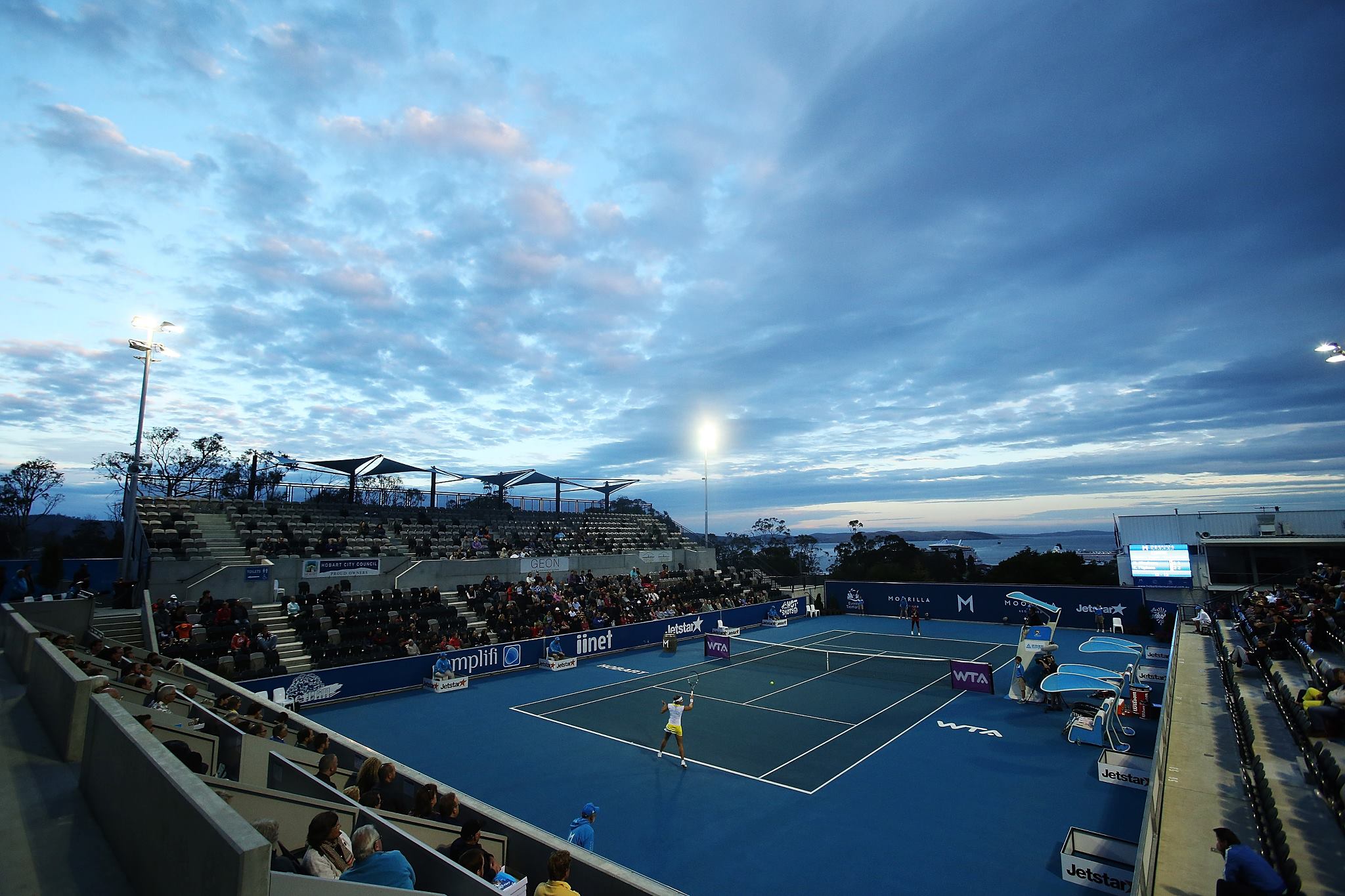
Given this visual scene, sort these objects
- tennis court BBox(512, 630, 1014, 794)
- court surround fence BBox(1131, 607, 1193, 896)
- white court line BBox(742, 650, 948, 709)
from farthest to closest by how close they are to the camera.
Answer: white court line BBox(742, 650, 948, 709), tennis court BBox(512, 630, 1014, 794), court surround fence BBox(1131, 607, 1193, 896)

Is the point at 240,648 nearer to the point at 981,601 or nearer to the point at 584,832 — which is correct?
the point at 584,832

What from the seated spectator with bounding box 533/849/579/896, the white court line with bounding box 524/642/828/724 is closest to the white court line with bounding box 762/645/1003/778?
the white court line with bounding box 524/642/828/724

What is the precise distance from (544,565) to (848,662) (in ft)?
55.6

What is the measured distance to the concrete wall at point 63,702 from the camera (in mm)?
8141

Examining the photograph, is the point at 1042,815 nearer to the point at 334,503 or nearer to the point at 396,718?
the point at 396,718

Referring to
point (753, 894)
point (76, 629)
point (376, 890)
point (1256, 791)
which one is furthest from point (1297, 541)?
point (76, 629)

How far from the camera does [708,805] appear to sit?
12.5 m

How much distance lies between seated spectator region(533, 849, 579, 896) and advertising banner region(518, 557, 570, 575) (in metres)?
29.7

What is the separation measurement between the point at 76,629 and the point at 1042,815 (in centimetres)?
2533

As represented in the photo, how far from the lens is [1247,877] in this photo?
7.12 metres

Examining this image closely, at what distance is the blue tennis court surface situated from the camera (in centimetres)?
1025

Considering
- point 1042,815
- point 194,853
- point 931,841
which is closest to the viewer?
point 194,853

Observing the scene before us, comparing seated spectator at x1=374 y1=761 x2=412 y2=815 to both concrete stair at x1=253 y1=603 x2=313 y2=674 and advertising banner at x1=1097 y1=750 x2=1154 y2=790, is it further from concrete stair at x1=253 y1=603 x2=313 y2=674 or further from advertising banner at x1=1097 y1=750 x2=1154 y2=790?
concrete stair at x1=253 y1=603 x2=313 y2=674

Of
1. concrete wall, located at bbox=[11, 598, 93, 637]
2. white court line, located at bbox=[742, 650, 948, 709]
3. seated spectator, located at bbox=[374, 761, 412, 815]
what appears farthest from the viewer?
white court line, located at bbox=[742, 650, 948, 709]
